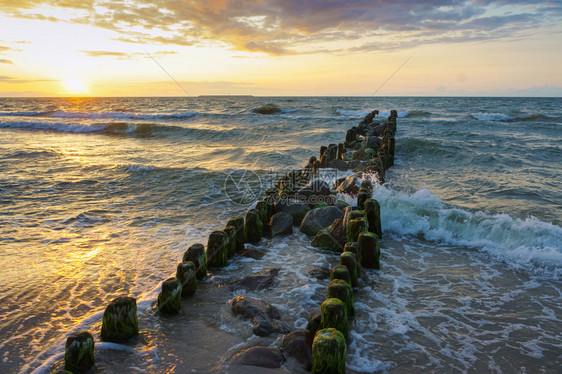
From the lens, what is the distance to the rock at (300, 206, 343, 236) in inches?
279

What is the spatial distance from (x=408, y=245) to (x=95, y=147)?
65.5ft

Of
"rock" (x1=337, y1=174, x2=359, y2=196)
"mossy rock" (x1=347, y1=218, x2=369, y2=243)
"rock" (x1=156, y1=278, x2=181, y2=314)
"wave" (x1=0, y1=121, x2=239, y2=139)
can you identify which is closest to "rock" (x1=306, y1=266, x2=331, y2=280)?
"mossy rock" (x1=347, y1=218, x2=369, y2=243)

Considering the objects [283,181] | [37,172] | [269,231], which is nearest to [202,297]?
[269,231]

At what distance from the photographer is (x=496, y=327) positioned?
13.8 feet

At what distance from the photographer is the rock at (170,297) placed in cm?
424

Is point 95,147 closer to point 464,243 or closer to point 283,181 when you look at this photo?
A: point 283,181

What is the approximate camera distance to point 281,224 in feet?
23.8

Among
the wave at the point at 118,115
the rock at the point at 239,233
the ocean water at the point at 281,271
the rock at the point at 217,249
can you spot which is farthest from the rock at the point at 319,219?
the wave at the point at 118,115

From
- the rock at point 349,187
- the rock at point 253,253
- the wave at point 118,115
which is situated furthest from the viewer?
the wave at point 118,115

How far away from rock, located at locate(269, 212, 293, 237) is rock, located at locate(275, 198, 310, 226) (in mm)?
254

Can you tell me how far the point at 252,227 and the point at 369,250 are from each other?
2.32 metres

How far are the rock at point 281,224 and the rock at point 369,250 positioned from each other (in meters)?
1.96

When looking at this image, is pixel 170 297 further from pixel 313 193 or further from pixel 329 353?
pixel 313 193

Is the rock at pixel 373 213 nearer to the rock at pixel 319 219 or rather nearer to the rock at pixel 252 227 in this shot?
the rock at pixel 319 219
